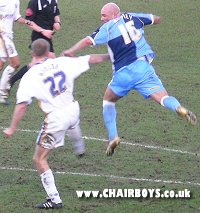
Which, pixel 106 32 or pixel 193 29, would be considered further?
pixel 193 29

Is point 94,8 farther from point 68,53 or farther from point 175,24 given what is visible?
point 68,53

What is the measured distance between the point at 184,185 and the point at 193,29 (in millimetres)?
13297

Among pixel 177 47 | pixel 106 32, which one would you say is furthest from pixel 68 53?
pixel 177 47

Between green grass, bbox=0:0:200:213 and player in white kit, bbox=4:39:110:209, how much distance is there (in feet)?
1.99

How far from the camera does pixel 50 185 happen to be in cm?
1048

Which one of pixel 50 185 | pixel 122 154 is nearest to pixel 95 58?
pixel 50 185

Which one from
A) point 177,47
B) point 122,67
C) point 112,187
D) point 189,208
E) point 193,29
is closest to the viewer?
point 189,208

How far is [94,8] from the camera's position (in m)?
26.2

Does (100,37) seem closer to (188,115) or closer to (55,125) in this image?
(188,115)

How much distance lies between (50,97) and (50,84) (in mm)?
190

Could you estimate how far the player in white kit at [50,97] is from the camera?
1023cm

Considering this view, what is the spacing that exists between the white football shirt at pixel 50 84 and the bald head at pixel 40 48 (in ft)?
0.42

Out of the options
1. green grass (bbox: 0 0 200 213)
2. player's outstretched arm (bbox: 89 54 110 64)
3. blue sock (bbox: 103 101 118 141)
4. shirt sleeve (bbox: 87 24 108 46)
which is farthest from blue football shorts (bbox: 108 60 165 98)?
green grass (bbox: 0 0 200 213)

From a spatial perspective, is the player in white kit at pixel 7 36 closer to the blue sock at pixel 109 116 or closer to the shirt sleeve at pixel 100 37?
the blue sock at pixel 109 116
